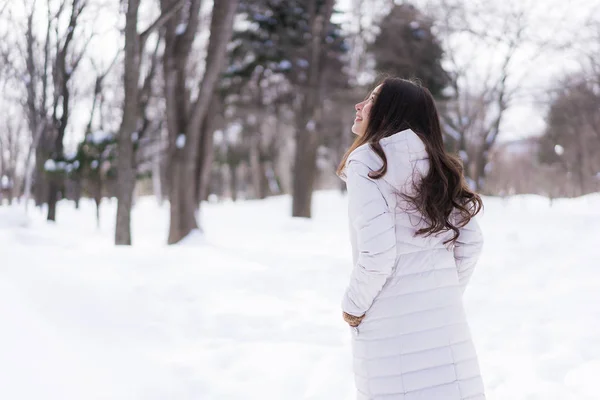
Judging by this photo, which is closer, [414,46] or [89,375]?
[89,375]

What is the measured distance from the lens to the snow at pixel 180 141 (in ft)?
31.9

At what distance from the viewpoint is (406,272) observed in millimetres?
2047

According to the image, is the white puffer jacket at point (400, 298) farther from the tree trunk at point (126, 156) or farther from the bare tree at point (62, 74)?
the bare tree at point (62, 74)

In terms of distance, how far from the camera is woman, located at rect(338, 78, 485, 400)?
2.00 metres

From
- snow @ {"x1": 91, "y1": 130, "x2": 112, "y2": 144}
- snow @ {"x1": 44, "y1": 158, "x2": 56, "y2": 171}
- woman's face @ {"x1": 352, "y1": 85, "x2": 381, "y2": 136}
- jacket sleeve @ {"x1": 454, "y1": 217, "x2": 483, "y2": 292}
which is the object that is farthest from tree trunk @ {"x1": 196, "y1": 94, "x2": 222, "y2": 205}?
jacket sleeve @ {"x1": 454, "y1": 217, "x2": 483, "y2": 292}

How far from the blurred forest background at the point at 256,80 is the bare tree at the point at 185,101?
0.02 meters

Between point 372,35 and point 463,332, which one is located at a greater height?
point 372,35

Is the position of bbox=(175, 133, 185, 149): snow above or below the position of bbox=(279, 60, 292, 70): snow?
below

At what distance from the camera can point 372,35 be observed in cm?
2323

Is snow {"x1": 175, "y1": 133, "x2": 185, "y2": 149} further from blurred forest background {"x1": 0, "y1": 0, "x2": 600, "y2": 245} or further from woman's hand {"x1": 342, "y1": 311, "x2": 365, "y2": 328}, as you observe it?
woman's hand {"x1": 342, "y1": 311, "x2": 365, "y2": 328}

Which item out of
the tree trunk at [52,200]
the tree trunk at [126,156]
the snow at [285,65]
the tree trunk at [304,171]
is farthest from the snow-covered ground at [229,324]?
the snow at [285,65]

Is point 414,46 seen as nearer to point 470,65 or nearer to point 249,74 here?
point 470,65

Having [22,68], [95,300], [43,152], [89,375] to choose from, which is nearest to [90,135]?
[22,68]

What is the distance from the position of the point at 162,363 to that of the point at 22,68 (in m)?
17.8
